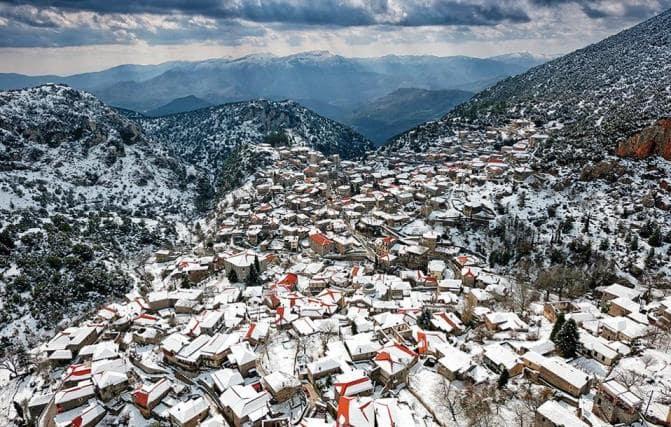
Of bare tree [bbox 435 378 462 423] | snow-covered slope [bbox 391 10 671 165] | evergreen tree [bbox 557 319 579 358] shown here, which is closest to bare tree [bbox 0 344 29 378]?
Answer: bare tree [bbox 435 378 462 423]

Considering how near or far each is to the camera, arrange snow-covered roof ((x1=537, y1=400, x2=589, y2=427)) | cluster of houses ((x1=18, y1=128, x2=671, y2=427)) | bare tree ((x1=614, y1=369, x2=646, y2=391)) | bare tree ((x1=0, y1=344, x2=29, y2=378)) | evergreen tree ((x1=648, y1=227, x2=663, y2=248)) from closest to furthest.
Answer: snow-covered roof ((x1=537, y1=400, x2=589, y2=427)) → bare tree ((x1=614, y1=369, x2=646, y2=391)) → cluster of houses ((x1=18, y1=128, x2=671, y2=427)) → bare tree ((x1=0, y1=344, x2=29, y2=378)) → evergreen tree ((x1=648, y1=227, x2=663, y2=248))

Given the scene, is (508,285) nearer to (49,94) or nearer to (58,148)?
(58,148)

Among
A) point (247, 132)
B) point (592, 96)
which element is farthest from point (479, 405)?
point (247, 132)

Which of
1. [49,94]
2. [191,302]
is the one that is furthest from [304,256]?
[49,94]

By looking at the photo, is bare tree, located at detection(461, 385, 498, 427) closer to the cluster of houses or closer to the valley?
the valley

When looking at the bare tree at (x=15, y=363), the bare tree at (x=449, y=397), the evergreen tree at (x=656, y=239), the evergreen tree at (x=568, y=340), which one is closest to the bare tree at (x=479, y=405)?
the bare tree at (x=449, y=397)

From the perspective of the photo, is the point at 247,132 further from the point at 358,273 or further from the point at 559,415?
the point at 559,415
